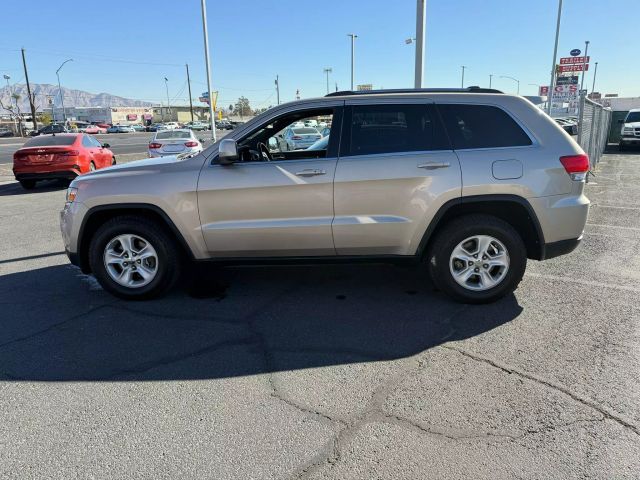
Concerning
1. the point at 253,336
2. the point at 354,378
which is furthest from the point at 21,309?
the point at 354,378

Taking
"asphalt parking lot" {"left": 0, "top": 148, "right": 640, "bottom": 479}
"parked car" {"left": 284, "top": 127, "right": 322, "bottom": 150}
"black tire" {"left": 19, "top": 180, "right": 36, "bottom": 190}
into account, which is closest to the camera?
"asphalt parking lot" {"left": 0, "top": 148, "right": 640, "bottom": 479}

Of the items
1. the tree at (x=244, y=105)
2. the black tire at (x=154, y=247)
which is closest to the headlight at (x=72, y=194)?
the black tire at (x=154, y=247)

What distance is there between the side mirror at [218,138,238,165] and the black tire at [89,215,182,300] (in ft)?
3.18

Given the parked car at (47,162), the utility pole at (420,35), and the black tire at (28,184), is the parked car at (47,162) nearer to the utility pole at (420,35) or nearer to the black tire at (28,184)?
the black tire at (28,184)

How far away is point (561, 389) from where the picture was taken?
3.09 metres

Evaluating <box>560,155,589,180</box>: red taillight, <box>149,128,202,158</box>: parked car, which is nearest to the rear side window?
<box>560,155,589,180</box>: red taillight

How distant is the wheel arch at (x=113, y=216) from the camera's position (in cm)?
446

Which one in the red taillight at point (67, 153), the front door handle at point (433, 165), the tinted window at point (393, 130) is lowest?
the red taillight at point (67, 153)

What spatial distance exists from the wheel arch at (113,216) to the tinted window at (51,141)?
971 cm

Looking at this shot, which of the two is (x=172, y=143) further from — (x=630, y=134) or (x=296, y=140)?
(x=630, y=134)

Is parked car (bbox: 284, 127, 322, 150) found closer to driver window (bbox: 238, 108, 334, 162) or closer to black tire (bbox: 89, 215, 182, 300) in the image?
driver window (bbox: 238, 108, 334, 162)

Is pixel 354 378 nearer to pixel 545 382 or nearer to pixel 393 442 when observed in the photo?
pixel 393 442

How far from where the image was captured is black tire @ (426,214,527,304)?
4293 millimetres

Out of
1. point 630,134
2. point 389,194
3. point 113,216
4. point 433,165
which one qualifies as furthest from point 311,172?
point 630,134
